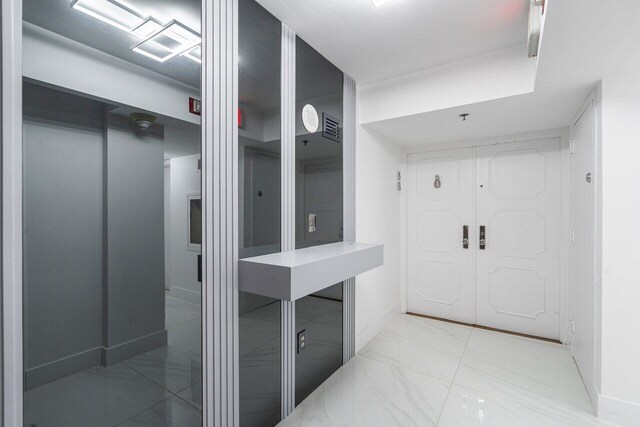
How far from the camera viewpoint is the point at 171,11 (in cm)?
133

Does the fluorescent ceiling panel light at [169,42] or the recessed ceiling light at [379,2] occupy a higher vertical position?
the recessed ceiling light at [379,2]

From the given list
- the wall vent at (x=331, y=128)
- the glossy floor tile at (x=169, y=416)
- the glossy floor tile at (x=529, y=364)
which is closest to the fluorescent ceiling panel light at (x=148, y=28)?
the wall vent at (x=331, y=128)

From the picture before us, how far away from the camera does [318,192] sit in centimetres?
230

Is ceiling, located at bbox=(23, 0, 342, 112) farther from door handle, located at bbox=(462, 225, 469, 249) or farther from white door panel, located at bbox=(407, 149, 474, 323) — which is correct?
door handle, located at bbox=(462, 225, 469, 249)

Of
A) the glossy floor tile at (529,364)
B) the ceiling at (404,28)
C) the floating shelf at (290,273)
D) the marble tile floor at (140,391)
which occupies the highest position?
the ceiling at (404,28)

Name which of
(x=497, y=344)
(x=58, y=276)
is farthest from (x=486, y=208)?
(x=58, y=276)

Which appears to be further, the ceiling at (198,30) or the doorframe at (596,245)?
the doorframe at (596,245)

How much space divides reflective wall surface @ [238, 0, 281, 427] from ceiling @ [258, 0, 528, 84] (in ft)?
0.81

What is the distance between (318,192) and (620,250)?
6.61 ft

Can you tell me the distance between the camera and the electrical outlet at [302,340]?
2059 mm

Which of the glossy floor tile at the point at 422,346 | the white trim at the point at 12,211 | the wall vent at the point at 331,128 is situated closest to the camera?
the white trim at the point at 12,211

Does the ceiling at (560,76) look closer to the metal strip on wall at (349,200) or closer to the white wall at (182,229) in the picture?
the metal strip on wall at (349,200)

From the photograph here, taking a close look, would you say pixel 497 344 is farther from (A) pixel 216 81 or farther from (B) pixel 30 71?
(B) pixel 30 71

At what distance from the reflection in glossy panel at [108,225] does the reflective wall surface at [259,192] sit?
0.95ft
